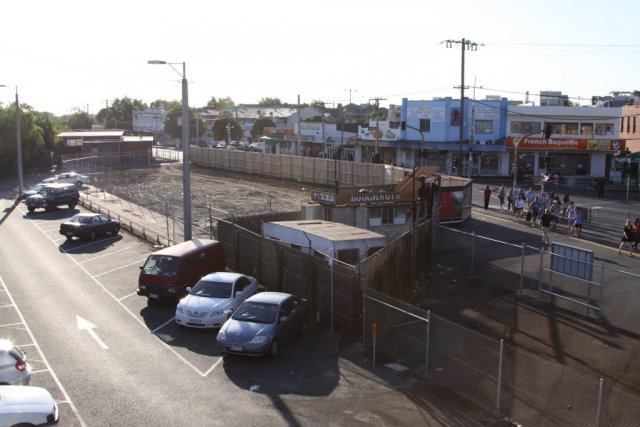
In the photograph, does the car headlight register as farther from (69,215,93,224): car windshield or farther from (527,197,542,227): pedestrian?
(527,197,542,227): pedestrian

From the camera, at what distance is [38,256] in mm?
27938

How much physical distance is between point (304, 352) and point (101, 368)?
469 centimetres

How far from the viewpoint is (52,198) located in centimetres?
4056

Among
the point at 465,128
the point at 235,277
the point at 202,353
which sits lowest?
the point at 202,353

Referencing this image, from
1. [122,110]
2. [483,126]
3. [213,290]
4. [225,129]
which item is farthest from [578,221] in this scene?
[122,110]

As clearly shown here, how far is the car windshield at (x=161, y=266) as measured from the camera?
67.1 ft

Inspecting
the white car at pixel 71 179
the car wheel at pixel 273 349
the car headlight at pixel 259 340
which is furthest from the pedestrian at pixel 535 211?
the white car at pixel 71 179

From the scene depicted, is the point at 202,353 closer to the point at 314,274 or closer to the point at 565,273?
the point at 314,274

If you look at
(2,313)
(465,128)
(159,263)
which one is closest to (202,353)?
(159,263)

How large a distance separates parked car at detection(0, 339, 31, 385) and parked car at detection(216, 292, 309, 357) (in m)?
4.32

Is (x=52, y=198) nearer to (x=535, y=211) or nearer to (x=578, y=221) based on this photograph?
(x=535, y=211)

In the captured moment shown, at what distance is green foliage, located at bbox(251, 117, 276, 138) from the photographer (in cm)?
11981

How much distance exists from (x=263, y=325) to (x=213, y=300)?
9.17ft

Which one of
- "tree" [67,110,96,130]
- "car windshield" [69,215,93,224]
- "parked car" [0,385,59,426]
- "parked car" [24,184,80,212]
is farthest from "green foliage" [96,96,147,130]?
"parked car" [0,385,59,426]
